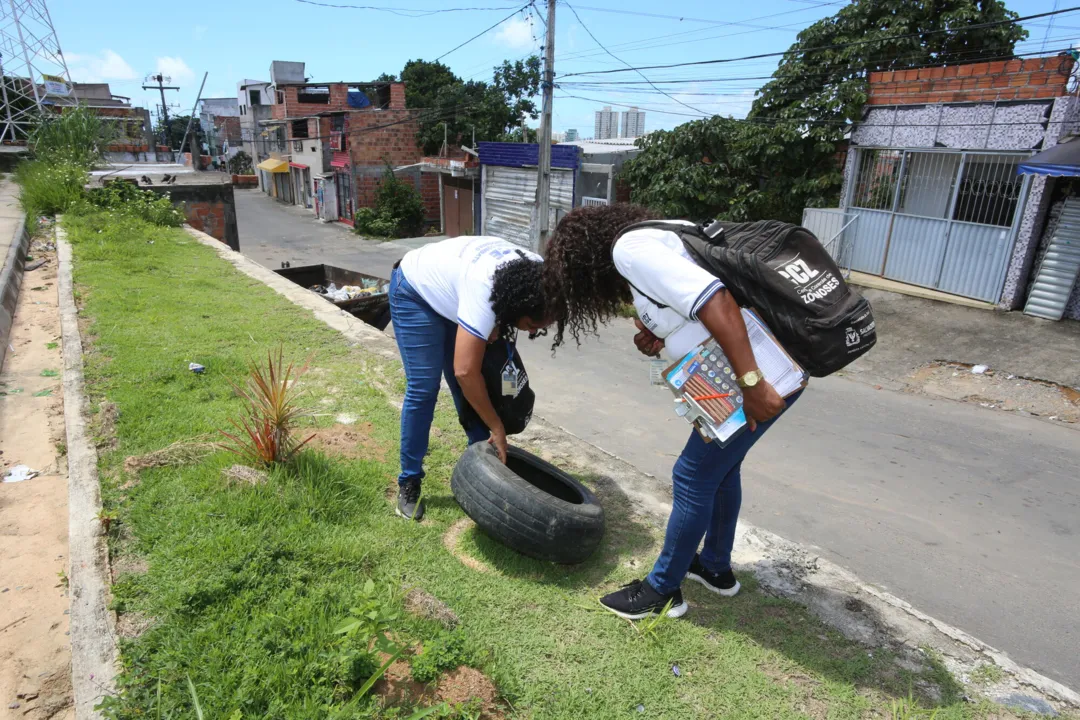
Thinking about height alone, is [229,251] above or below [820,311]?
below

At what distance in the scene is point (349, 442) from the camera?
146 inches

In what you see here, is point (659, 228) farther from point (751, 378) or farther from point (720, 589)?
point (720, 589)

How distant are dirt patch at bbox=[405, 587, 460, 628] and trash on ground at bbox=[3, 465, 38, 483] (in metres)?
2.46

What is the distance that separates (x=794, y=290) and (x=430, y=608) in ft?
5.18

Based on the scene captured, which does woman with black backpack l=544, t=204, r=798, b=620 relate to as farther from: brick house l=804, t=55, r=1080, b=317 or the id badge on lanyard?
brick house l=804, t=55, r=1080, b=317

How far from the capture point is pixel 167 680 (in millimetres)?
1850

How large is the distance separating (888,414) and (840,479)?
208 centimetres

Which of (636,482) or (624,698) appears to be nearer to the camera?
(624,698)

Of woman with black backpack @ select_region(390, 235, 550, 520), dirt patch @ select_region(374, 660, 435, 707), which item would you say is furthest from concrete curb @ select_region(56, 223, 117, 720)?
woman with black backpack @ select_region(390, 235, 550, 520)

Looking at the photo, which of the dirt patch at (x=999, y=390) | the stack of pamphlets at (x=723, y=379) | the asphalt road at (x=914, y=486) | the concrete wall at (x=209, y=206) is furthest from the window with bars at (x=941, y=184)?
the concrete wall at (x=209, y=206)

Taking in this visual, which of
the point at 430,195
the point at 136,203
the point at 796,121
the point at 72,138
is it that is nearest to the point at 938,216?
the point at 796,121

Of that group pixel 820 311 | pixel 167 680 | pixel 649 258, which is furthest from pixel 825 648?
pixel 167 680

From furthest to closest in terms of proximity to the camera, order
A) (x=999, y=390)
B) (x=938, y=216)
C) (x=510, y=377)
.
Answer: (x=938, y=216) < (x=999, y=390) < (x=510, y=377)

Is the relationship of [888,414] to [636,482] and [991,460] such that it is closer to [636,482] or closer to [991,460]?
[991,460]
